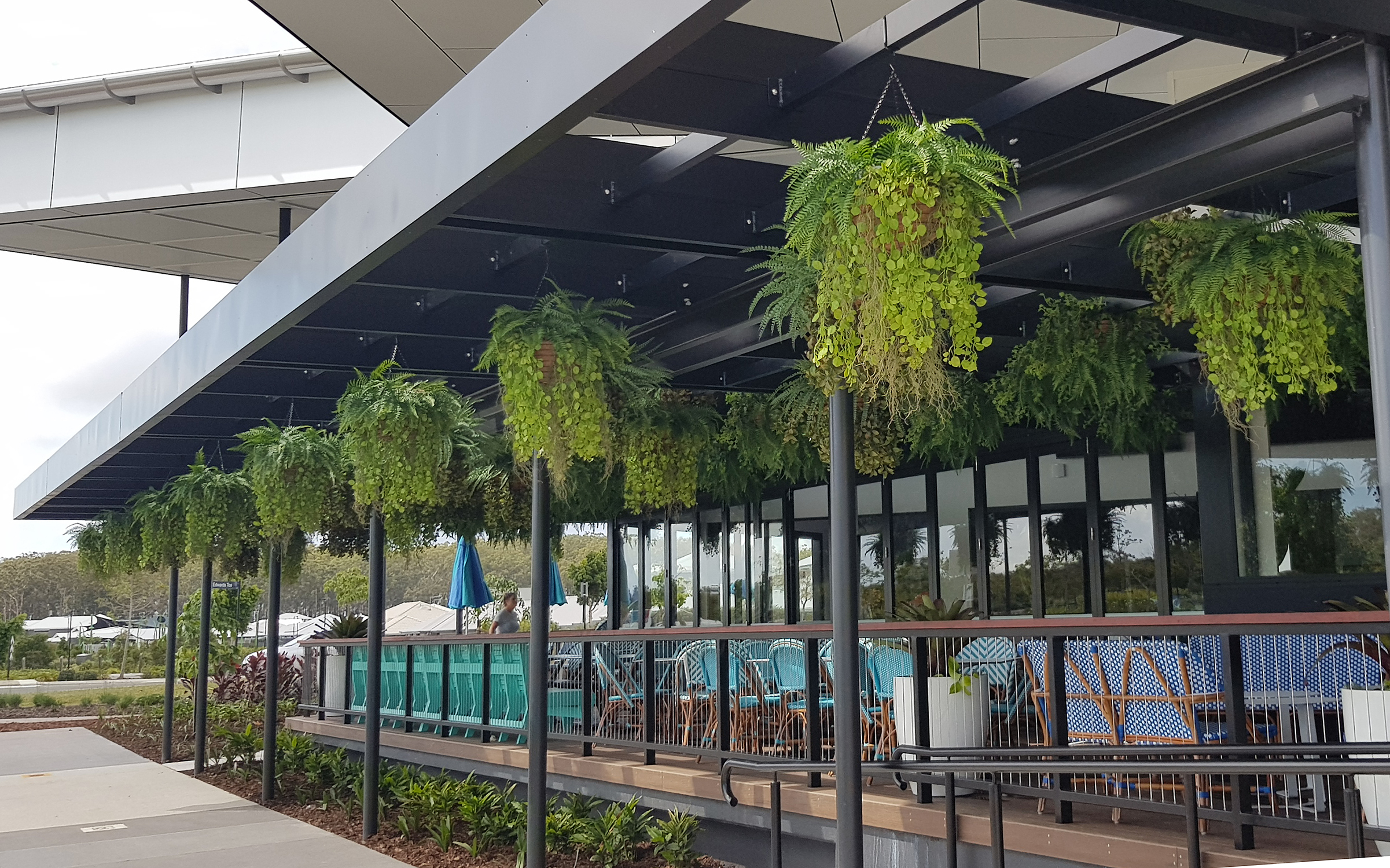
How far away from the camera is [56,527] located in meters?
20.8

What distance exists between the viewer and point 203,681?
46.1 ft

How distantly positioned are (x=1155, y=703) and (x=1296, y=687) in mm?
710

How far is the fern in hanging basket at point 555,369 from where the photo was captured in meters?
5.85

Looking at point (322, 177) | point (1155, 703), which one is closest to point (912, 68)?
point (1155, 703)

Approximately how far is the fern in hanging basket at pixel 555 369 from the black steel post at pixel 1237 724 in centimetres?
320

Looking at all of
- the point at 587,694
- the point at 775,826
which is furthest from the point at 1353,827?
the point at 587,694

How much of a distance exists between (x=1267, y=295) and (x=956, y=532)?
7.07 m

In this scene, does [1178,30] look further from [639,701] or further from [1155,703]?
[639,701]

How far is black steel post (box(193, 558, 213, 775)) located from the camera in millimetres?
13914

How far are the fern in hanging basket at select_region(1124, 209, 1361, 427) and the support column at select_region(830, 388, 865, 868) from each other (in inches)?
57.1

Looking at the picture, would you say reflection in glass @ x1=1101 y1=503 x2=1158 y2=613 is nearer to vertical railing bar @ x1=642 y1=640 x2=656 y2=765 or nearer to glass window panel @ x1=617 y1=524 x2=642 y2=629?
vertical railing bar @ x1=642 y1=640 x2=656 y2=765

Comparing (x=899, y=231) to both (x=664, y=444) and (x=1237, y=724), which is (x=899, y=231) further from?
(x=664, y=444)

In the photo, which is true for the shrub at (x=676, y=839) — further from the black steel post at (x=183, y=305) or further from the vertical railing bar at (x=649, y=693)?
the black steel post at (x=183, y=305)

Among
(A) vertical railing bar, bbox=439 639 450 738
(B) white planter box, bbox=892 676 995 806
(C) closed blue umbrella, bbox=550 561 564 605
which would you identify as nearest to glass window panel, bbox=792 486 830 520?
(C) closed blue umbrella, bbox=550 561 564 605
